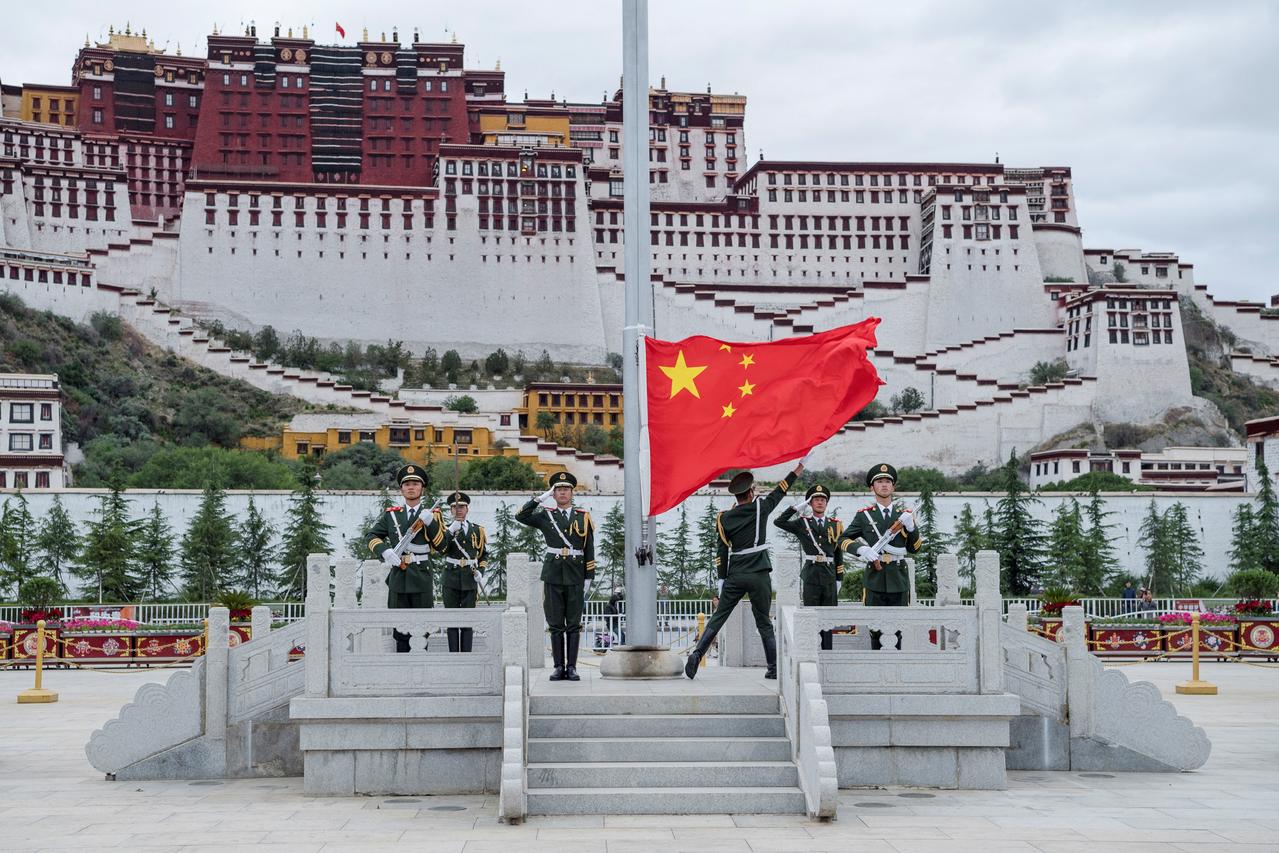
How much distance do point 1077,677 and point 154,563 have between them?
3440cm

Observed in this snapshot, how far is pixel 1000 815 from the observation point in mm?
9156

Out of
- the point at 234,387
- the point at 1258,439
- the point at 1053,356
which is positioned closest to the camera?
the point at 1258,439

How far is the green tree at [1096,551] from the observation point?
138ft

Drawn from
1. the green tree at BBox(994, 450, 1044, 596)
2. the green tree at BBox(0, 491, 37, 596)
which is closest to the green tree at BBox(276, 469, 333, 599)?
the green tree at BBox(0, 491, 37, 596)

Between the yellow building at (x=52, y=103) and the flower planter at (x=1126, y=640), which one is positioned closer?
the flower planter at (x=1126, y=640)

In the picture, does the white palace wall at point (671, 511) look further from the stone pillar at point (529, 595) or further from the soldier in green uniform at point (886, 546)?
the soldier in green uniform at point (886, 546)

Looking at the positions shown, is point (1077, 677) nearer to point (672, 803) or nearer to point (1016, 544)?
point (672, 803)

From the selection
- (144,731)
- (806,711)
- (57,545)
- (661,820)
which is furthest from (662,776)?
(57,545)

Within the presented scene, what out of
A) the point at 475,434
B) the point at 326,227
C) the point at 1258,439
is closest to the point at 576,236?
the point at 326,227

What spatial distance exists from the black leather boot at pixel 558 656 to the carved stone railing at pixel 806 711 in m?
1.95

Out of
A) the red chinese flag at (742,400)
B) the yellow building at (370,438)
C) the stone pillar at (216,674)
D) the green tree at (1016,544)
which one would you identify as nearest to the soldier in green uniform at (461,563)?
the red chinese flag at (742,400)

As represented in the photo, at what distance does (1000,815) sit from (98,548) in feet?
115

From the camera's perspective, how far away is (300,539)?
1663 inches

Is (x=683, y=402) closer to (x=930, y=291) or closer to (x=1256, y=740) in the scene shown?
(x=1256, y=740)
